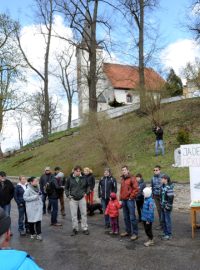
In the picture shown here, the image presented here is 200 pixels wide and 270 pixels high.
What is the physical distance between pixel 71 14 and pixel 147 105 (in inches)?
462

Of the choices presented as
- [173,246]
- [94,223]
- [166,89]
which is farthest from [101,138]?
[173,246]

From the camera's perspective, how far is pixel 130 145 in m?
27.5

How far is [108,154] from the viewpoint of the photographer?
24.2 meters

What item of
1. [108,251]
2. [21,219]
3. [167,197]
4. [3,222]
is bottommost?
[108,251]

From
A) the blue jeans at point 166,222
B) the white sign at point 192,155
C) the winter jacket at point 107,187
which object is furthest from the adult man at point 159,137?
the blue jeans at point 166,222

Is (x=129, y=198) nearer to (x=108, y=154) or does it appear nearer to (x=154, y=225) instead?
(x=154, y=225)

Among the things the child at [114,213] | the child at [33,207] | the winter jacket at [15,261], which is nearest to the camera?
the winter jacket at [15,261]

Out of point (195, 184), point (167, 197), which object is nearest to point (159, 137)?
point (195, 184)

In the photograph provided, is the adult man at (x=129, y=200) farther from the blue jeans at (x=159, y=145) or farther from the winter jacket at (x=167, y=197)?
the blue jeans at (x=159, y=145)

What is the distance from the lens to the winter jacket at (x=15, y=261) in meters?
2.23

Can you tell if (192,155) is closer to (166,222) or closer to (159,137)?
(166,222)

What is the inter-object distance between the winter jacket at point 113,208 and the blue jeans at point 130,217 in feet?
1.60

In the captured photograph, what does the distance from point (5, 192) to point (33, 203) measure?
1373mm

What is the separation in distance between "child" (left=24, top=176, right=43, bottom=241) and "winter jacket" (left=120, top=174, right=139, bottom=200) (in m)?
2.34
